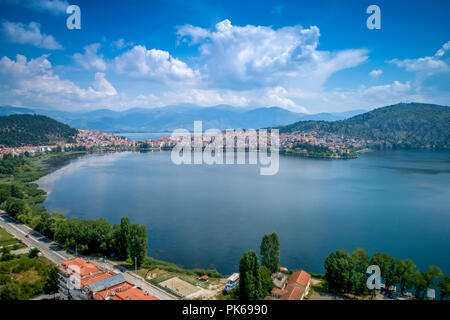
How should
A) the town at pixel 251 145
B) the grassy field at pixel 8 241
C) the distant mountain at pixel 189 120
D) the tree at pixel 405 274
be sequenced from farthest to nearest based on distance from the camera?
the distant mountain at pixel 189 120
the town at pixel 251 145
the grassy field at pixel 8 241
the tree at pixel 405 274

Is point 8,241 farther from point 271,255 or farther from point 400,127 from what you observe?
point 400,127

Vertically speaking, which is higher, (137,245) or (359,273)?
(137,245)

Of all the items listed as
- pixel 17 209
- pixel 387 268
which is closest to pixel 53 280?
pixel 387 268

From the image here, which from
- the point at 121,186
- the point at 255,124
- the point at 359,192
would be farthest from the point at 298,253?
the point at 255,124

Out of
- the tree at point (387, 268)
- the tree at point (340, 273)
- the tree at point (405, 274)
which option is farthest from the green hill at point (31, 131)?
the tree at point (405, 274)

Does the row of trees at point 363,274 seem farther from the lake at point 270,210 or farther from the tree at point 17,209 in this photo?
the tree at point 17,209

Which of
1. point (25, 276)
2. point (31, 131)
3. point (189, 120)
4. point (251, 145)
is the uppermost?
point (189, 120)
